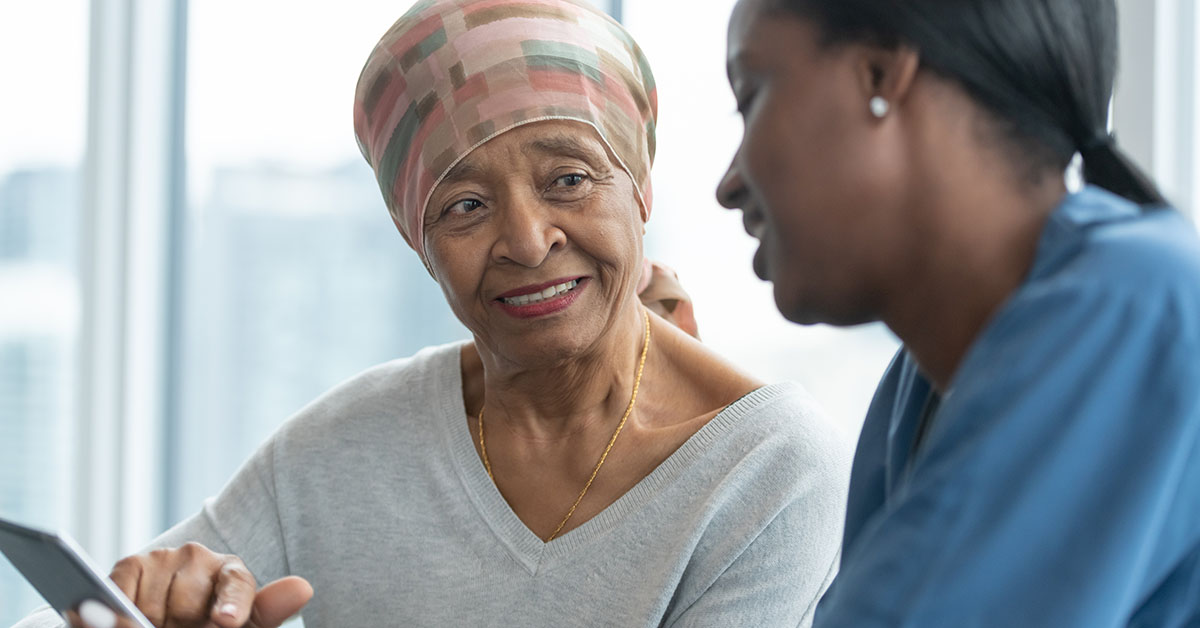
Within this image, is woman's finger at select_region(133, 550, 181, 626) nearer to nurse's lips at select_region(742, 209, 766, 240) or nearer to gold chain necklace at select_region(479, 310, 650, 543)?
gold chain necklace at select_region(479, 310, 650, 543)

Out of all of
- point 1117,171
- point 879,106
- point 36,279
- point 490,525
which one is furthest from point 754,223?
point 36,279

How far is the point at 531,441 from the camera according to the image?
1.57 m

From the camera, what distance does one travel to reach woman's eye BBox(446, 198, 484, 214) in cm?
142

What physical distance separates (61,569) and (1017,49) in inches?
33.6

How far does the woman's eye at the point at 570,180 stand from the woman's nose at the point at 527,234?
37 mm

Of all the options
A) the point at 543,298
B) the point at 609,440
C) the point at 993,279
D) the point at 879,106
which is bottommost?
the point at 609,440

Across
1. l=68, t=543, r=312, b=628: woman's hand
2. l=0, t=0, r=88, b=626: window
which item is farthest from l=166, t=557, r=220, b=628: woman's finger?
l=0, t=0, r=88, b=626: window

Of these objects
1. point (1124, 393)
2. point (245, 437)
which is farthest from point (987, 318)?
point (245, 437)

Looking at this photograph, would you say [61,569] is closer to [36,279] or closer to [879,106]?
[879,106]

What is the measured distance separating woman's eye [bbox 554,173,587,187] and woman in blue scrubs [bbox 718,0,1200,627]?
1.79 ft

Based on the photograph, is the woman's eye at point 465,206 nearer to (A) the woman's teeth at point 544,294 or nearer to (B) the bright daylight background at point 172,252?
(A) the woman's teeth at point 544,294

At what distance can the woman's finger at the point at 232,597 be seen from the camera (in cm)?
120

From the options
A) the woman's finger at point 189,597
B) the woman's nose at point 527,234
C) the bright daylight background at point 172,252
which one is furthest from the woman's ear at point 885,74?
the bright daylight background at point 172,252

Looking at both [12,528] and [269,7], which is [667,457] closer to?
[12,528]
